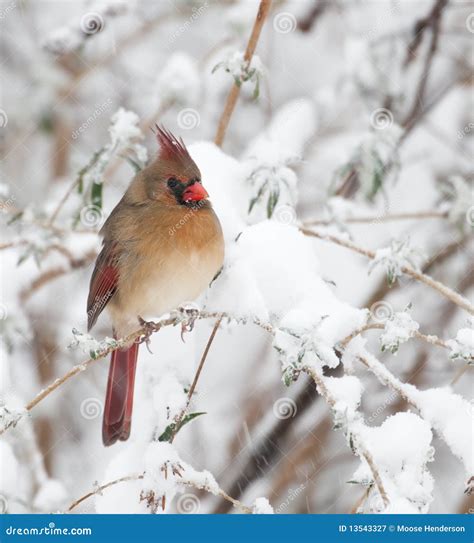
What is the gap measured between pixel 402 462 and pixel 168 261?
1114 millimetres

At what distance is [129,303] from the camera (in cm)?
274

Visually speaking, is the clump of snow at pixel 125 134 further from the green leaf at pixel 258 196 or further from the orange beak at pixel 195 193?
the green leaf at pixel 258 196

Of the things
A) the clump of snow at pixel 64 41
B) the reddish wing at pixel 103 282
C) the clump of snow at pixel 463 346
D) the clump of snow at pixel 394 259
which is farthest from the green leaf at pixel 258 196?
the clump of snow at pixel 64 41

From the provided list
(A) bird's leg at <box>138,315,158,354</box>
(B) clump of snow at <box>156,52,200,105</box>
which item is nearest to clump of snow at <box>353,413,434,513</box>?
(A) bird's leg at <box>138,315,158,354</box>

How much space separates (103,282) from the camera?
2770 mm

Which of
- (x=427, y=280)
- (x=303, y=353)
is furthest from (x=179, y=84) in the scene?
(x=303, y=353)

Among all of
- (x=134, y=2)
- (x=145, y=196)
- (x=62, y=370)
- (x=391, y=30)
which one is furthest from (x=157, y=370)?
(x=391, y=30)

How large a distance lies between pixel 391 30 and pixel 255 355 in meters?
1.62

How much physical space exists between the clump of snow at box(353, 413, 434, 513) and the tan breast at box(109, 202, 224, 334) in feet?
2.65

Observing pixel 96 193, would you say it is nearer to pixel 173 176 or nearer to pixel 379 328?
pixel 173 176

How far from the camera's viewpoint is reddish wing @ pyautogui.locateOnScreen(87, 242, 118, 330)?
2742 millimetres

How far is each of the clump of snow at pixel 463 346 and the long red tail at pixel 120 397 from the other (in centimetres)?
126

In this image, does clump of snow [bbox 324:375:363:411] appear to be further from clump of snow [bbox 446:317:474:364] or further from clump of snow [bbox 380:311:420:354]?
clump of snow [bbox 446:317:474:364]
